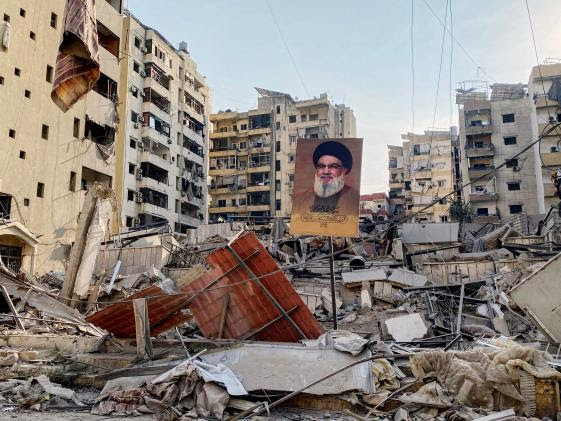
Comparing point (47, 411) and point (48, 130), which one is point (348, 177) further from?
point (48, 130)

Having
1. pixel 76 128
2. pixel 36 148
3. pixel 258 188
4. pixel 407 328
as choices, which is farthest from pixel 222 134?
pixel 407 328

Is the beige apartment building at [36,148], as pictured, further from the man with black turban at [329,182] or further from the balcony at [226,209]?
the balcony at [226,209]

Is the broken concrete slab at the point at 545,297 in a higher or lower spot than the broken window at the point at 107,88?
lower

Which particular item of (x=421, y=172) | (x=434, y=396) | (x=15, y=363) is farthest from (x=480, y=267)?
(x=421, y=172)

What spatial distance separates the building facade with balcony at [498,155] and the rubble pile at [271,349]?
40.7 meters

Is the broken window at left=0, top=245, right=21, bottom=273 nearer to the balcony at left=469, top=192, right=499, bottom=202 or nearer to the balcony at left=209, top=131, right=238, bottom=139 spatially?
the balcony at left=209, top=131, right=238, bottom=139

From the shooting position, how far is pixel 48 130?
89.7ft

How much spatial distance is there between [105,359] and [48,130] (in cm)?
2247

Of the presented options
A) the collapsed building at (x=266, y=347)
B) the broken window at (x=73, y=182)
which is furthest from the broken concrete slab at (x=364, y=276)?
the broken window at (x=73, y=182)

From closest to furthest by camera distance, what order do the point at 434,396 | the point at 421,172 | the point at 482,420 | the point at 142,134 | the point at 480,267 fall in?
the point at 482,420
the point at 434,396
the point at 480,267
the point at 142,134
the point at 421,172

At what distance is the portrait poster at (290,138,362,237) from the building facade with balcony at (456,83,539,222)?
47.7m

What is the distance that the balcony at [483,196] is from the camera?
54031mm

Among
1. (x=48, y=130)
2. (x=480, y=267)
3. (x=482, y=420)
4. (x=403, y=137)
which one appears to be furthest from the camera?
(x=403, y=137)

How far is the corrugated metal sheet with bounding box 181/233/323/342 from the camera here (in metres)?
9.16
